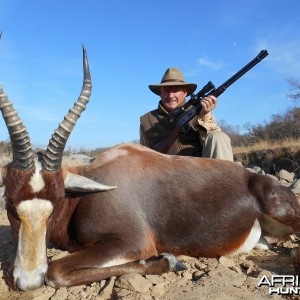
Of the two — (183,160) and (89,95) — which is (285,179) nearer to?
(183,160)

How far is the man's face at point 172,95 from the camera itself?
776cm

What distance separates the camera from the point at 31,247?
3.74m

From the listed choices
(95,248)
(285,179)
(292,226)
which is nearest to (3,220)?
(95,248)

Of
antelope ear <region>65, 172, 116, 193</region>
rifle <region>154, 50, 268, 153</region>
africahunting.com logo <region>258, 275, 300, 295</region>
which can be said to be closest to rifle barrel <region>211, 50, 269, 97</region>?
rifle <region>154, 50, 268, 153</region>

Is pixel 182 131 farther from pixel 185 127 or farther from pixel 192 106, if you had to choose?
pixel 192 106

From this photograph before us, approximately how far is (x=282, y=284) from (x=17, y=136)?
8.99 feet

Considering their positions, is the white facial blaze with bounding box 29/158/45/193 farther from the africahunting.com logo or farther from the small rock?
the africahunting.com logo

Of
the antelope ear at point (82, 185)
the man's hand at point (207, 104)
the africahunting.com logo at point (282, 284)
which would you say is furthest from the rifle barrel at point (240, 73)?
the africahunting.com logo at point (282, 284)

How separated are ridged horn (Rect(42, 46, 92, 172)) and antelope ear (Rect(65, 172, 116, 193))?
0.98 ft

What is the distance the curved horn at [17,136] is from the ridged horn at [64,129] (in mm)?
169

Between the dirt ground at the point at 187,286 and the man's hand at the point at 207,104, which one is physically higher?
the man's hand at the point at 207,104

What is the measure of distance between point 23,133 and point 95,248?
1294 millimetres

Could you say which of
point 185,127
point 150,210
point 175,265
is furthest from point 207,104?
point 175,265

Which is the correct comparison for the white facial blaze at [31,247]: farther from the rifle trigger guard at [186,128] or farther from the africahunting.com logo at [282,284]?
Result: the rifle trigger guard at [186,128]
